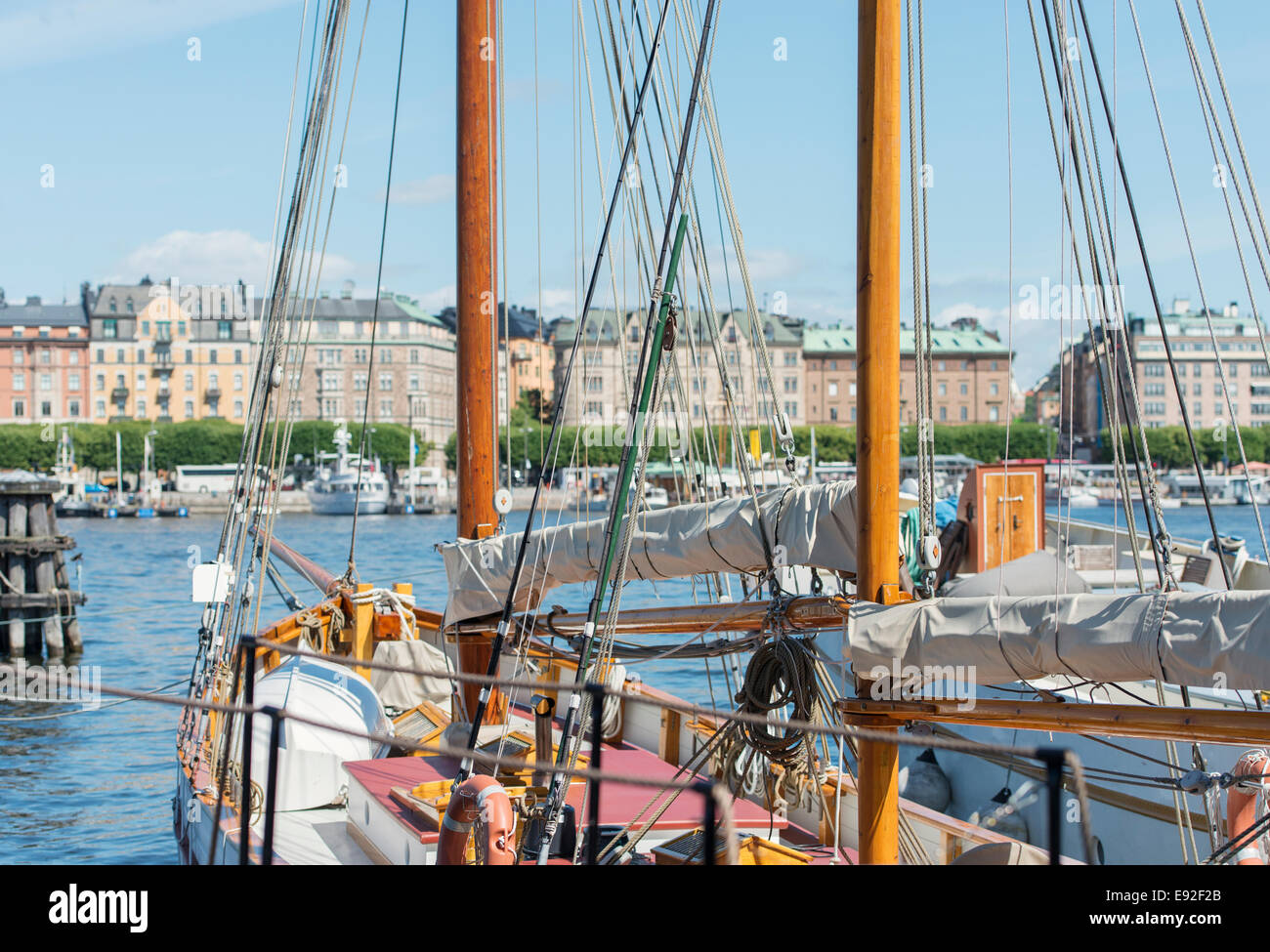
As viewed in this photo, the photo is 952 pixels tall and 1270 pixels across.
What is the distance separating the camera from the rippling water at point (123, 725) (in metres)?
14.1

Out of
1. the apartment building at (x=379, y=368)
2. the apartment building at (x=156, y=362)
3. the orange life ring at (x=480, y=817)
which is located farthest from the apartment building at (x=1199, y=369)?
the orange life ring at (x=480, y=817)

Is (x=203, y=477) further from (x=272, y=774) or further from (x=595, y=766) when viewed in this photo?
(x=595, y=766)

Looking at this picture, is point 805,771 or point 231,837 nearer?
point 805,771

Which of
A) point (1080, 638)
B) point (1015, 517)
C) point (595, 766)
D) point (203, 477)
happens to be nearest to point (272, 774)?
point (595, 766)

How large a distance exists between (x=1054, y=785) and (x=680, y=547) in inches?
172

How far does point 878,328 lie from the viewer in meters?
5.71

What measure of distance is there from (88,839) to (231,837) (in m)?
7.21

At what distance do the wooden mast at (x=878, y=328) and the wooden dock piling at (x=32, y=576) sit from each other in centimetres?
2332

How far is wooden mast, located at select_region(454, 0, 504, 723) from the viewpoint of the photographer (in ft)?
31.6

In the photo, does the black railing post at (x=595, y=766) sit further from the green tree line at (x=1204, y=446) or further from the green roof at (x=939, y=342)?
the green roof at (x=939, y=342)
